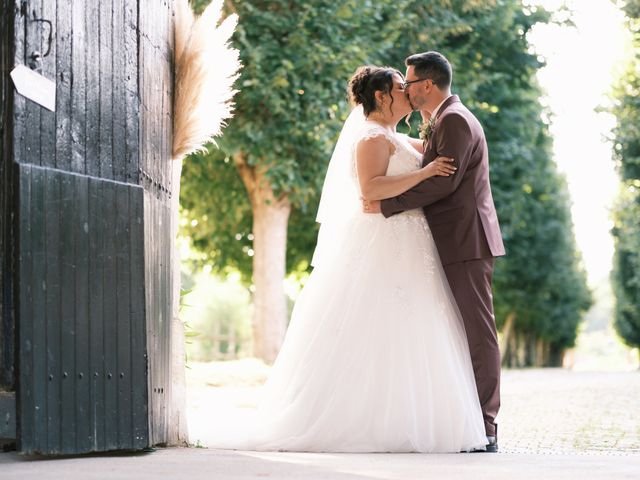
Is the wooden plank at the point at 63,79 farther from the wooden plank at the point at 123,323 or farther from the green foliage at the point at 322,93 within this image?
the green foliage at the point at 322,93

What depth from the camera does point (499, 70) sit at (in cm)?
2428

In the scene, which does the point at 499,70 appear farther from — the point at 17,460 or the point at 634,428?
the point at 17,460

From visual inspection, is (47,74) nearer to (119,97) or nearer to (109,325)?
(119,97)

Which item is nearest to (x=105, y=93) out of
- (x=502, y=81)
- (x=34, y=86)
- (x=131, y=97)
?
(x=131, y=97)

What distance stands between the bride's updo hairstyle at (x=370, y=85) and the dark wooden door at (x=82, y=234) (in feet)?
6.15

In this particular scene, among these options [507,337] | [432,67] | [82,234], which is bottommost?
[507,337]

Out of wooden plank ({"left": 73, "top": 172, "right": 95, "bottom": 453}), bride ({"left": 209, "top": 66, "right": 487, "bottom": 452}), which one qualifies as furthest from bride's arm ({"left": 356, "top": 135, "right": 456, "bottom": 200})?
wooden plank ({"left": 73, "top": 172, "right": 95, "bottom": 453})

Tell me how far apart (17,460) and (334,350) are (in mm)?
2531

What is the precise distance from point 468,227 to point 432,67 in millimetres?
1221

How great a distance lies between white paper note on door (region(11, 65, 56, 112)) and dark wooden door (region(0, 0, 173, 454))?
0.14 feet

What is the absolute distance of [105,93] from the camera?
6.70 m

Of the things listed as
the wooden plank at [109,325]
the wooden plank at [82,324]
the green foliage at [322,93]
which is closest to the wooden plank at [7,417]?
the wooden plank at [82,324]

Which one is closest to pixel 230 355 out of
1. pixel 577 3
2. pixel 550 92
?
pixel 550 92

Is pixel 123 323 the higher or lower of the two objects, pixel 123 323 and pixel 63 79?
the lower
